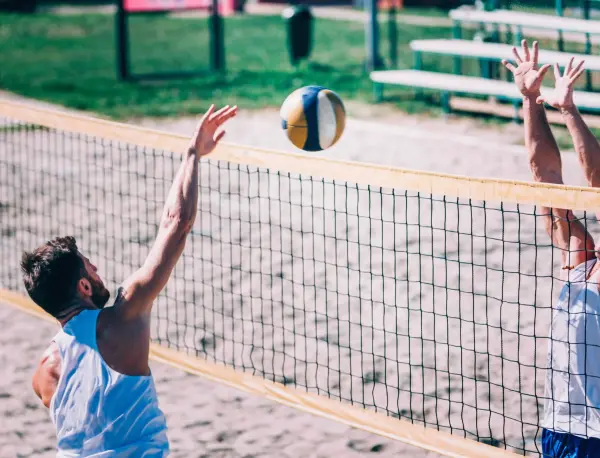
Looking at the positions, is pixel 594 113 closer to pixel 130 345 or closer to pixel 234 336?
pixel 234 336

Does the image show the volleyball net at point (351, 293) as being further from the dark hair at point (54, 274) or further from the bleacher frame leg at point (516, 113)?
the bleacher frame leg at point (516, 113)

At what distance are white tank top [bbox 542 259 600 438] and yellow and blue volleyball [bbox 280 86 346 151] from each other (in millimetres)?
2297

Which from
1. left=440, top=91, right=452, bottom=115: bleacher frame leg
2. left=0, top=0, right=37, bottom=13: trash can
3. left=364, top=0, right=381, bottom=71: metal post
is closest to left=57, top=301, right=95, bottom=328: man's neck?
left=440, top=91, right=452, bottom=115: bleacher frame leg

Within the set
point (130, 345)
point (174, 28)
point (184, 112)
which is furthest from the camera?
point (174, 28)

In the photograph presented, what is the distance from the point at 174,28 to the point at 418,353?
22.7m

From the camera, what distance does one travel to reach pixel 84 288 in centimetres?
399

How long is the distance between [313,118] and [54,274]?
2.73 m

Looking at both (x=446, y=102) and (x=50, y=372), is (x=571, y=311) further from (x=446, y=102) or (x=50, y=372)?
(x=446, y=102)

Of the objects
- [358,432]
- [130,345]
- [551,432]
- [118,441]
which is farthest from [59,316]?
[358,432]

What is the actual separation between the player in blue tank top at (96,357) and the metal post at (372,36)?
1482 centimetres

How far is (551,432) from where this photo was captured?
4367mm

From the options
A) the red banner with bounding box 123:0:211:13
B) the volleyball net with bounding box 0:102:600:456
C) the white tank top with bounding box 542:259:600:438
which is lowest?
the volleyball net with bounding box 0:102:600:456

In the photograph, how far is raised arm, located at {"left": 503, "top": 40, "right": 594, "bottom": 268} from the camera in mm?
4543

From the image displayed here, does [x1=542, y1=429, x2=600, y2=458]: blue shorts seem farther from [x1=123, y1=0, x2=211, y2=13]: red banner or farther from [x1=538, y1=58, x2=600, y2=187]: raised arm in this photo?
[x1=123, y1=0, x2=211, y2=13]: red banner
